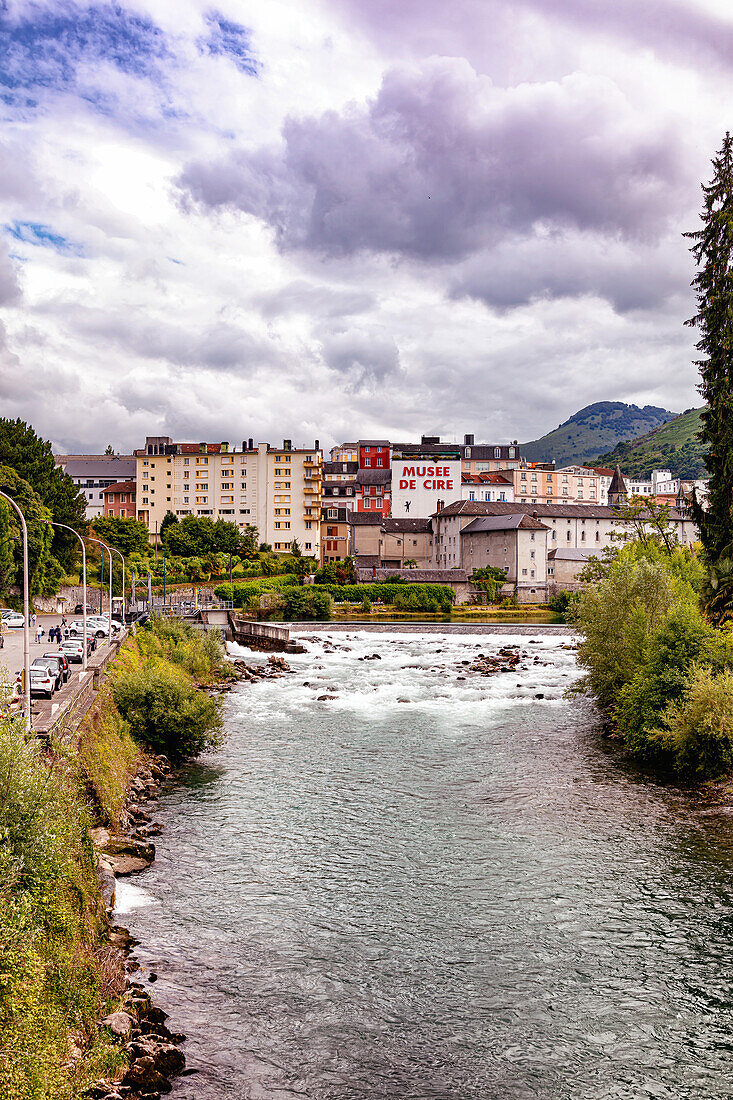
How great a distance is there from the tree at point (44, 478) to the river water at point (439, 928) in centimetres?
5736

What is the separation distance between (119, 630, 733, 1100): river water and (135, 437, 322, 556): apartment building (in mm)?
100803

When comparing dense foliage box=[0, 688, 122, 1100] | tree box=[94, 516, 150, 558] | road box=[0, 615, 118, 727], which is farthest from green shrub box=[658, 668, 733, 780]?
tree box=[94, 516, 150, 558]

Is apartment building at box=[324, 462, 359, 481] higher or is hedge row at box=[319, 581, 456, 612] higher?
apartment building at box=[324, 462, 359, 481]

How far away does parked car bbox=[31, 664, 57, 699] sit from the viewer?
2925 centimetres

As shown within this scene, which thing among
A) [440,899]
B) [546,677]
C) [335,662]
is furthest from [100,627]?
[440,899]

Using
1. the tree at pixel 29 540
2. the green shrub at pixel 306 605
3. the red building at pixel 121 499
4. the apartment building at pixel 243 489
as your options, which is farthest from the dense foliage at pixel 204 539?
the tree at pixel 29 540

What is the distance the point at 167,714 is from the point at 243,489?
345ft

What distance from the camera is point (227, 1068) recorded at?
519 inches

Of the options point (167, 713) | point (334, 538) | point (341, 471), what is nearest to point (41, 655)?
point (167, 713)

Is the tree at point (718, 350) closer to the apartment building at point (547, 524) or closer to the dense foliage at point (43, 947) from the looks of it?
the dense foliage at point (43, 947)

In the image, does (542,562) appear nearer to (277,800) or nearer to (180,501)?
(180,501)

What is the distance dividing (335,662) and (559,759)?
31671 millimetres

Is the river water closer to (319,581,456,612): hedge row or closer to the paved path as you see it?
the paved path

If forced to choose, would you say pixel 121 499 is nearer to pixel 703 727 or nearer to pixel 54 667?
pixel 54 667
